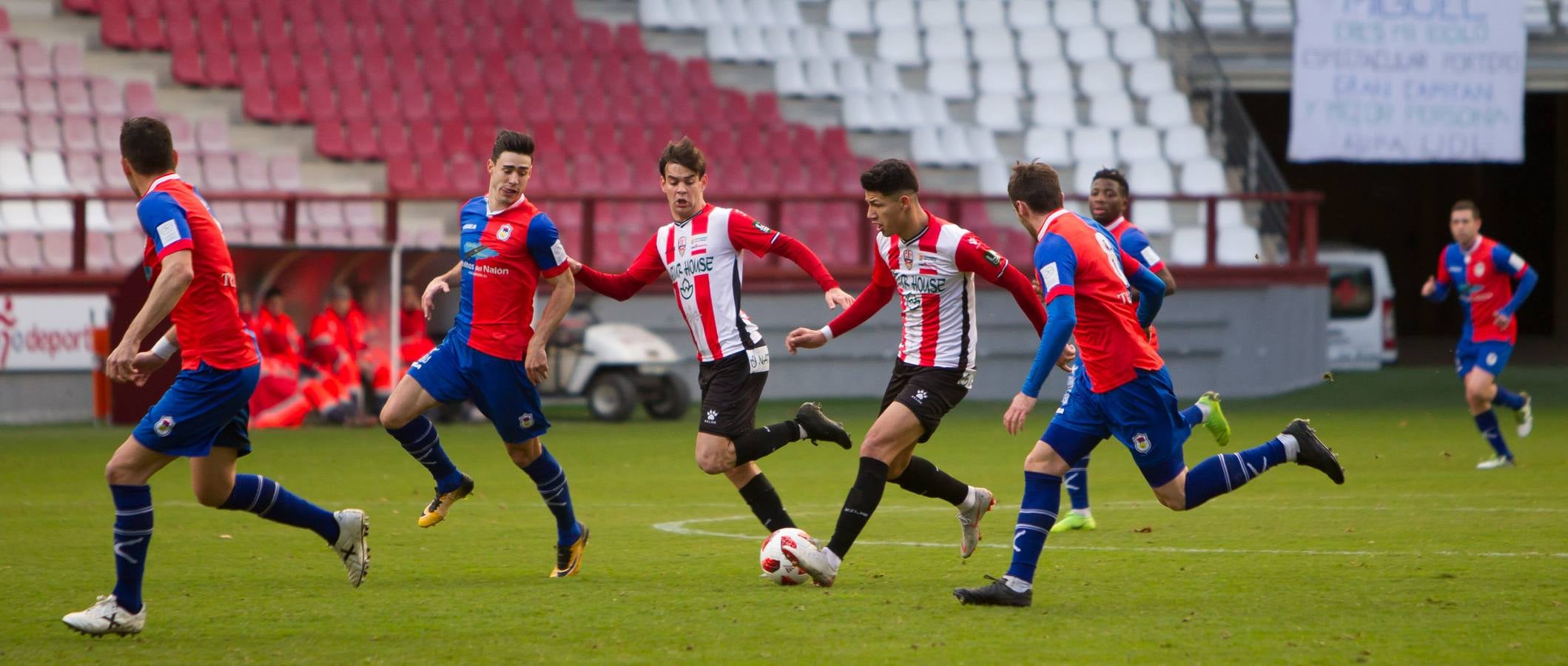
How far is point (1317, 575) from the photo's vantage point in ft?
23.8

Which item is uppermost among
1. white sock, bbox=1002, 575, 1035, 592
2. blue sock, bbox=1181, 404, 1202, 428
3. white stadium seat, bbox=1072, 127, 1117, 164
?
white stadium seat, bbox=1072, 127, 1117, 164

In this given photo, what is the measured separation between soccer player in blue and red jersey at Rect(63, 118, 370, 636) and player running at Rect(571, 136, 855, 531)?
193 centimetres

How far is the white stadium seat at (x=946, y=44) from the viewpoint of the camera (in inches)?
999

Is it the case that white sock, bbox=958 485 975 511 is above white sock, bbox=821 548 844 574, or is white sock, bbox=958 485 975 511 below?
above

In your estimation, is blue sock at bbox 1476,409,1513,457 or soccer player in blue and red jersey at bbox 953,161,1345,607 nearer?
soccer player in blue and red jersey at bbox 953,161,1345,607

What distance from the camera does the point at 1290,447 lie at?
7.02 meters

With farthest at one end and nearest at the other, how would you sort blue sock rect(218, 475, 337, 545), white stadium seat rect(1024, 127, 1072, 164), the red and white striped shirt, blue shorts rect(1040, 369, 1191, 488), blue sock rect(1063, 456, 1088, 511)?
white stadium seat rect(1024, 127, 1072, 164), blue sock rect(1063, 456, 1088, 511), the red and white striped shirt, blue sock rect(218, 475, 337, 545), blue shorts rect(1040, 369, 1191, 488)

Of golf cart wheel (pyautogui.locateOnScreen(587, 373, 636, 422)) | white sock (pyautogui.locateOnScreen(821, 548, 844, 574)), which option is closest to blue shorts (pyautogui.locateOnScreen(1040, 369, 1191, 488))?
white sock (pyautogui.locateOnScreen(821, 548, 844, 574))

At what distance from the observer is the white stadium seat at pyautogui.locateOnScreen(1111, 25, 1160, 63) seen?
25.6 meters

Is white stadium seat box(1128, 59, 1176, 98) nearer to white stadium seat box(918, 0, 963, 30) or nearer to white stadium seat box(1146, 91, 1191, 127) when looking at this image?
white stadium seat box(1146, 91, 1191, 127)

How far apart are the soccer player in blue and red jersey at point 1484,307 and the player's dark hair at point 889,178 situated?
721 cm

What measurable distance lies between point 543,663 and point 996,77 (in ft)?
67.6

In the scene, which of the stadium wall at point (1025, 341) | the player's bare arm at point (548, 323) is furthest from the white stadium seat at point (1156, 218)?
the player's bare arm at point (548, 323)

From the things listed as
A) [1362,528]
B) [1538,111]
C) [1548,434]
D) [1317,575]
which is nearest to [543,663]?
[1317,575]
